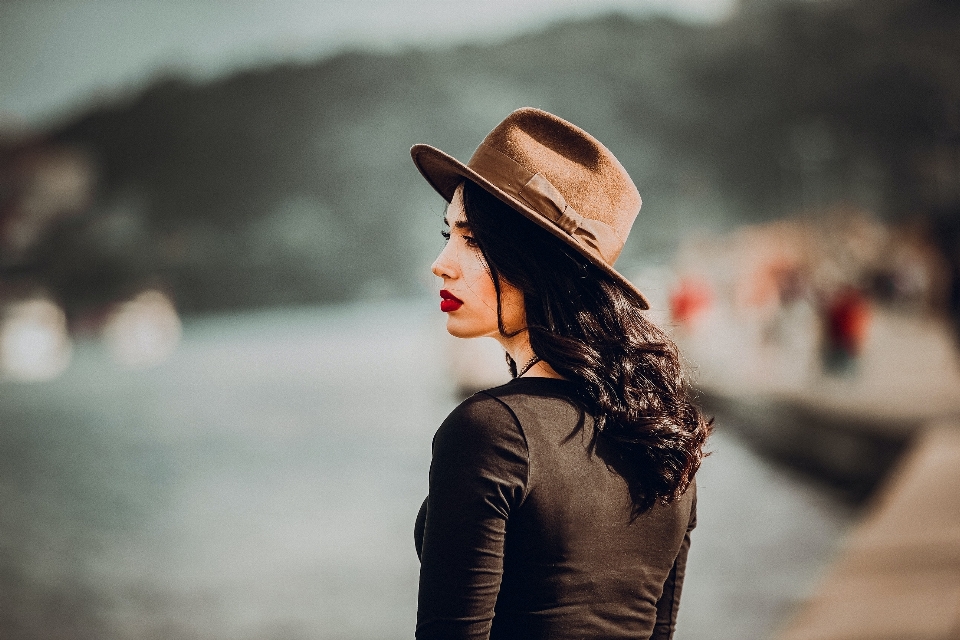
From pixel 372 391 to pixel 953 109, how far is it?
94.8 ft

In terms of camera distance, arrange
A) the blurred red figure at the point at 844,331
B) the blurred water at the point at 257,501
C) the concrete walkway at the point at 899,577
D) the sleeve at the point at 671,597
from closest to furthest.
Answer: the sleeve at the point at 671,597
the concrete walkway at the point at 899,577
the blurred red figure at the point at 844,331
the blurred water at the point at 257,501

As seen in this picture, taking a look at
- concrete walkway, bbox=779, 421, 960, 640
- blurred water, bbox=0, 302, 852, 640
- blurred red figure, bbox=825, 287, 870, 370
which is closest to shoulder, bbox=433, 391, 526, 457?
concrete walkway, bbox=779, 421, 960, 640

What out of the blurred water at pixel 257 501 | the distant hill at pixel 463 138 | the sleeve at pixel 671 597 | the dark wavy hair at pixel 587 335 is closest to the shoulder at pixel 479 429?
the dark wavy hair at pixel 587 335

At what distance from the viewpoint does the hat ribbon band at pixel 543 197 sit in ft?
3.95

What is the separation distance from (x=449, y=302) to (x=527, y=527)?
314 mm

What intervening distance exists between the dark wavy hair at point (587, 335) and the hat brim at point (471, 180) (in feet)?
0.08

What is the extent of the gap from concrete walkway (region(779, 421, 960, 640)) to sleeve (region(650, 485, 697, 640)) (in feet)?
11.8

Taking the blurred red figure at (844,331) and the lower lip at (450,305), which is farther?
the blurred red figure at (844,331)

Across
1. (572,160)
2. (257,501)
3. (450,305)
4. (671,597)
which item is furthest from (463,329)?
(257,501)

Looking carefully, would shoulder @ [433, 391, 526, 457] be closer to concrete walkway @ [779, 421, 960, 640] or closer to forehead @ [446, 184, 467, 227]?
forehead @ [446, 184, 467, 227]

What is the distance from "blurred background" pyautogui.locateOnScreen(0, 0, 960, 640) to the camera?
2814 cm

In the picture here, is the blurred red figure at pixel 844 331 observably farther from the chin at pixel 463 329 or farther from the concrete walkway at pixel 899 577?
the chin at pixel 463 329

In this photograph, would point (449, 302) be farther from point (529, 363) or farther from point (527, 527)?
point (527, 527)

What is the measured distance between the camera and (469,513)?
1079mm
